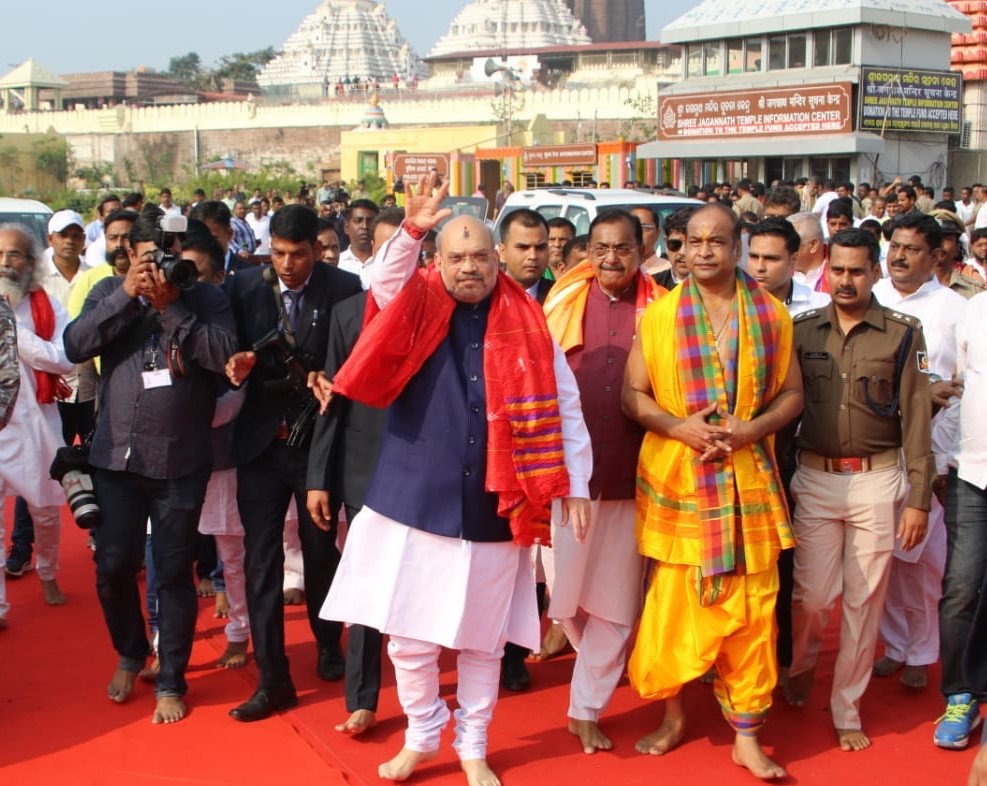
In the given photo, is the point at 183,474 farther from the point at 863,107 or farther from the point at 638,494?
the point at 863,107

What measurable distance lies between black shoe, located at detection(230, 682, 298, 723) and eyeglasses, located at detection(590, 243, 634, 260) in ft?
6.28

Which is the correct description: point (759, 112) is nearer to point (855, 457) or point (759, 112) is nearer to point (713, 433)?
point (855, 457)

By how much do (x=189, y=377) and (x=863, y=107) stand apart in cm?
2000

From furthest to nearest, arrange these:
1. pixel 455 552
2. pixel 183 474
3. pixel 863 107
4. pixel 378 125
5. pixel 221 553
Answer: pixel 378 125 < pixel 863 107 < pixel 221 553 < pixel 183 474 < pixel 455 552

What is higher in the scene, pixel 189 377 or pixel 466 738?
pixel 189 377

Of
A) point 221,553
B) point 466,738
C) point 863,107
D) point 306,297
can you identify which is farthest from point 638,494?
point 863,107

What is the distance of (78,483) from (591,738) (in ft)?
6.55

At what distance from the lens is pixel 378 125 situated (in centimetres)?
4638

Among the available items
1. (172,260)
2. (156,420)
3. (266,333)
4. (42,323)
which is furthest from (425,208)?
(42,323)

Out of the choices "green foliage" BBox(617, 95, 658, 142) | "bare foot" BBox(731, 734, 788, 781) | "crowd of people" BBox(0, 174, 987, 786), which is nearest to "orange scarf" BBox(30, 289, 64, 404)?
"crowd of people" BBox(0, 174, 987, 786)

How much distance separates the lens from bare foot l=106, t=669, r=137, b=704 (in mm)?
4570

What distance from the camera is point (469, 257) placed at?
3.71 meters

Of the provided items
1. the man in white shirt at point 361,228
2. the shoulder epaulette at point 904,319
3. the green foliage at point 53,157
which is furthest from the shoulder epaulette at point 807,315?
the green foliage at point 53,157

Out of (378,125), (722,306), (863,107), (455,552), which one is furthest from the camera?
(378,125)
